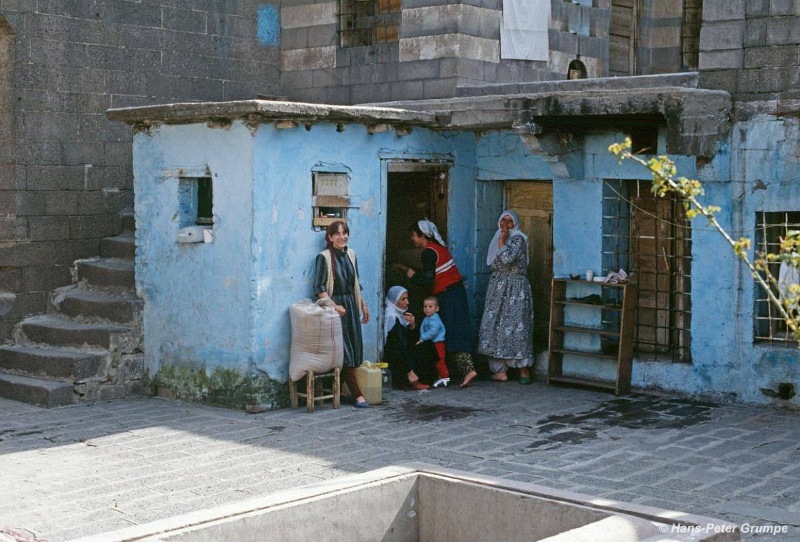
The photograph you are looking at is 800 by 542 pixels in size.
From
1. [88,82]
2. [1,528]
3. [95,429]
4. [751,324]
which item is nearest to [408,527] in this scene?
[1,528]

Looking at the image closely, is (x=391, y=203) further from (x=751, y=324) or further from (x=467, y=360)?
→ (x=751, y=324)

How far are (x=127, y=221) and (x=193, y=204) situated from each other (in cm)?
192

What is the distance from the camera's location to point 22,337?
11539 millimetres

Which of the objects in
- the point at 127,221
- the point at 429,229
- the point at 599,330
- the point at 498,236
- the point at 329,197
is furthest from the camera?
the point at 127,221

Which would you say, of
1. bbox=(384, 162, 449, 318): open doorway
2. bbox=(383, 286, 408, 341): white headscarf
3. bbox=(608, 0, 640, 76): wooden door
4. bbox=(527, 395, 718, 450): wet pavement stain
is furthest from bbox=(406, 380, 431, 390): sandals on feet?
bbox=(608, 0, 640, 76): wooden door

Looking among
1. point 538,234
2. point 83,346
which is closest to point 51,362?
point 83,346

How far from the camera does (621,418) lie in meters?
9.96

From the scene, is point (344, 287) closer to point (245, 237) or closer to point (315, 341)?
point (315, 341)

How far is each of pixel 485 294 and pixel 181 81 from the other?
447 centimetres

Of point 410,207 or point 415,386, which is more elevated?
point 410,207

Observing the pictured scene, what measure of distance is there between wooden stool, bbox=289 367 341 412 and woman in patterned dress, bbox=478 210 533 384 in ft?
6.74

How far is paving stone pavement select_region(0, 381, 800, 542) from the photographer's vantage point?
7.32 m

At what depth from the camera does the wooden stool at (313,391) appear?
1015cm

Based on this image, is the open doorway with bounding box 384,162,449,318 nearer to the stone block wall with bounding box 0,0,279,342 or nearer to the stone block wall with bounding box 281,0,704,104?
the stone block wall with bounding box 281,0,704,104
